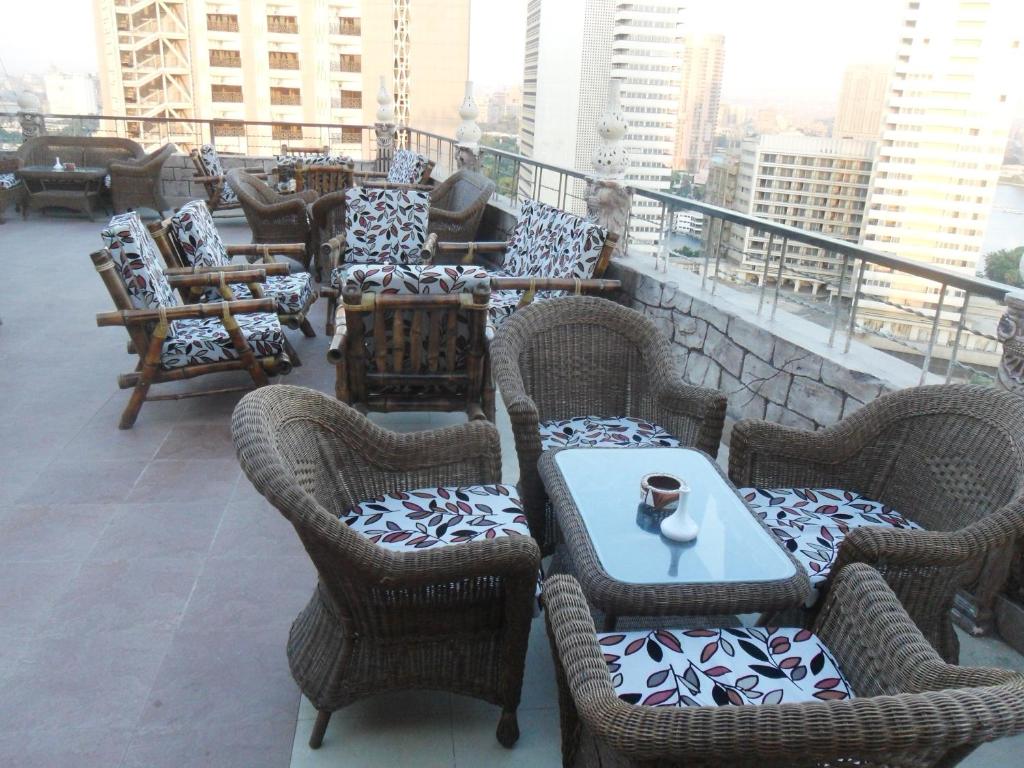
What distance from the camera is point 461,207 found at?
6270mm

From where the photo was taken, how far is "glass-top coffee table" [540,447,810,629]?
1.57 meters

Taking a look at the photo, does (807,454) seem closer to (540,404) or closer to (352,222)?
(540,404)

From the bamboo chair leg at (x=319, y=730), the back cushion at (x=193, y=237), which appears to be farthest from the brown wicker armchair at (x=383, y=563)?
the back cushion at (x=193, y=237)

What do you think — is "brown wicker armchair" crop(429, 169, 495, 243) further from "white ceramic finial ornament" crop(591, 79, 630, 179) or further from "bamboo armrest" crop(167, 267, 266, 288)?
"bamboo armrest" crop(167, 267, 266, 288)

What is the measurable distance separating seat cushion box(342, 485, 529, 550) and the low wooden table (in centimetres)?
804

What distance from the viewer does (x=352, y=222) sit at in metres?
5.10

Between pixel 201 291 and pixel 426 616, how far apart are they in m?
3.08

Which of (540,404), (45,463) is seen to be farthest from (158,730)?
(45,463)

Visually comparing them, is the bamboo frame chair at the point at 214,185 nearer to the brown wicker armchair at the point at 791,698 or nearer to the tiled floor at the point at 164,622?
the tiled floor at the point at 164,622

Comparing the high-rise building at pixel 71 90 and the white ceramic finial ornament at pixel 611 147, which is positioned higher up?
the high-rise building at pixel 71 90

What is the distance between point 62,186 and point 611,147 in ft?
23.5

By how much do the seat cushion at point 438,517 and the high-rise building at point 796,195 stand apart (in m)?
1.70

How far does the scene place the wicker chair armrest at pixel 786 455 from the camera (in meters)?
2.15

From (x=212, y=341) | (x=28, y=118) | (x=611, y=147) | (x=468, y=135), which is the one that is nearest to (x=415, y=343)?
(x=212, y=341)
